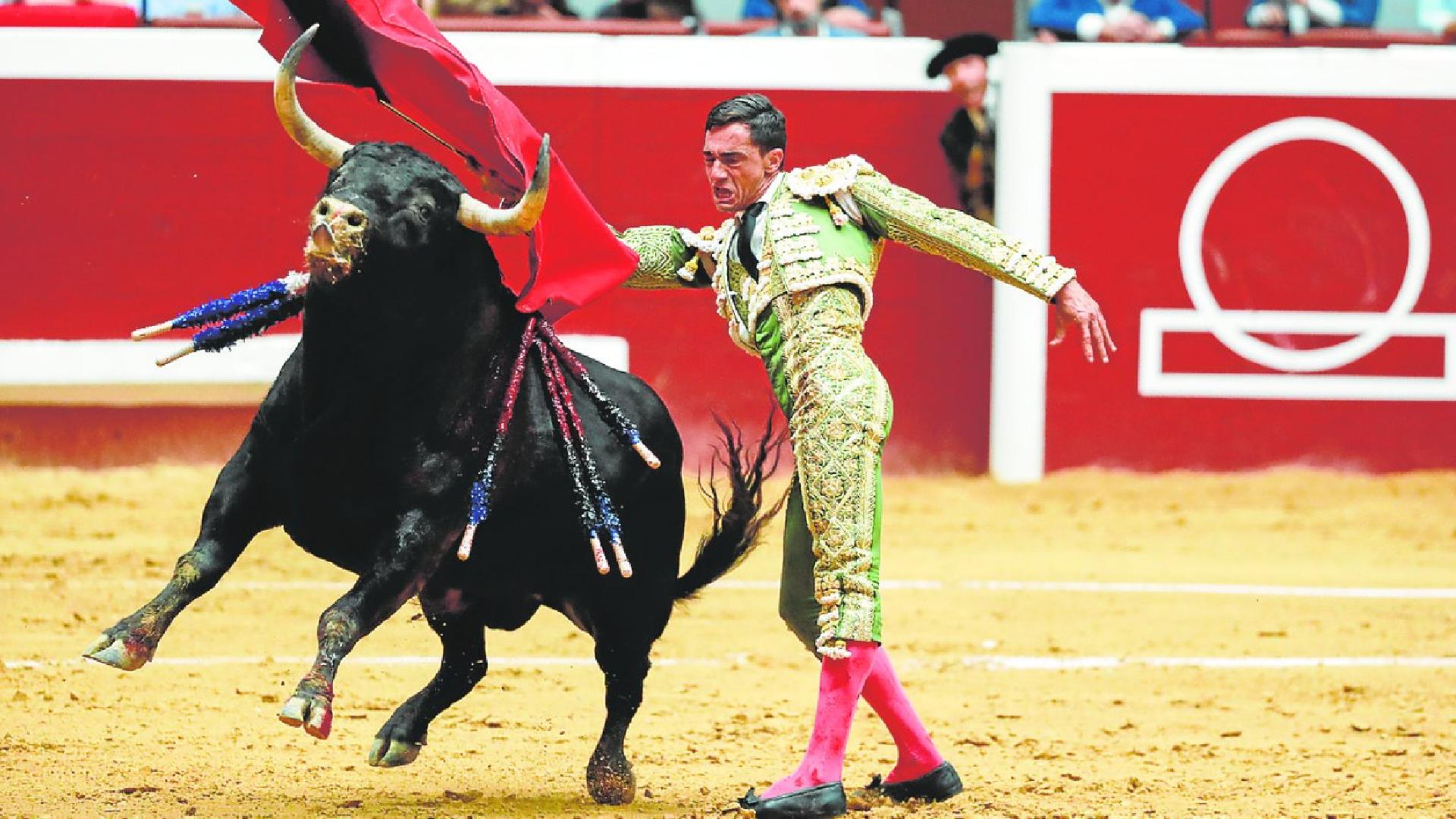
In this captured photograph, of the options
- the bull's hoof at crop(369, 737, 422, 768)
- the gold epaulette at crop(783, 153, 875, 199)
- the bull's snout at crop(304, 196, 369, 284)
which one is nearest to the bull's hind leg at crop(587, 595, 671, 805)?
the bull's hoof at crop(369, 737, 422, 768)

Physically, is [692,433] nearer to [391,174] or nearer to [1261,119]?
[1261,119]

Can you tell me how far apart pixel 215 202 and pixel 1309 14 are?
504 centimetres

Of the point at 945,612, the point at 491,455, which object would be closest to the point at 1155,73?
the point at 945,612

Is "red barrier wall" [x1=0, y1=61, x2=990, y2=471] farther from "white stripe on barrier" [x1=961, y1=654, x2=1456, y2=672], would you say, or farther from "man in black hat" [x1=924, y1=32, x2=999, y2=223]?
"white stripe on barrier" [x1=961, y1=654, x2=1456, y2=672]

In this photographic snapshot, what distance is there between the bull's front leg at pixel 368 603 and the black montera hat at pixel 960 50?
565 centimetres

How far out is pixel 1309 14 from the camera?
9945mm

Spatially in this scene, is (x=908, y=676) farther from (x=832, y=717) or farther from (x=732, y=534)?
(x=832, y=717)

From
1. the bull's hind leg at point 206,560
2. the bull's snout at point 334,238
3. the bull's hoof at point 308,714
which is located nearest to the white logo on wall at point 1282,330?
the bull's hind leg at point 206,560

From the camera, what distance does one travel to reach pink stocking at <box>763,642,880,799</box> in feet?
13.4

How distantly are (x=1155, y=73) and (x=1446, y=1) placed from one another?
1897mm

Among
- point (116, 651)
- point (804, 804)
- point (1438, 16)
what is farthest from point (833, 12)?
point (116, 651)

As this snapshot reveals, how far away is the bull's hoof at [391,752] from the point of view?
4.46m

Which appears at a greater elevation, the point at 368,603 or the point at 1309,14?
the point at 1309,14

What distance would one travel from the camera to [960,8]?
11.6m
